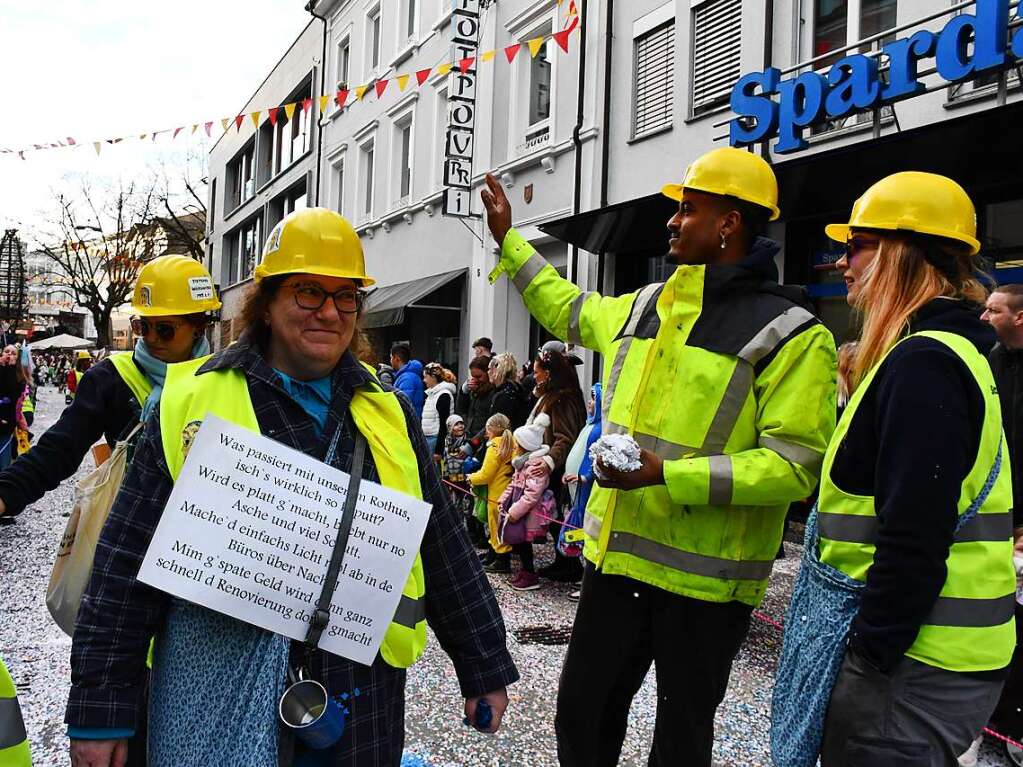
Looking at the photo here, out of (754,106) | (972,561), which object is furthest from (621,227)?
(972,561)

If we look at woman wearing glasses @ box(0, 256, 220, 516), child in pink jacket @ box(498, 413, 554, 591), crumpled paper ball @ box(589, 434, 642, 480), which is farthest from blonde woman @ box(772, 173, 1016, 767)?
child in pink jacket @ box(498, 413, 554, 591)

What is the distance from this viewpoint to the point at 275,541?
168 cm

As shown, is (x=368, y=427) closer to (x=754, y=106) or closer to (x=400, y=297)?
(x=754, y=106)

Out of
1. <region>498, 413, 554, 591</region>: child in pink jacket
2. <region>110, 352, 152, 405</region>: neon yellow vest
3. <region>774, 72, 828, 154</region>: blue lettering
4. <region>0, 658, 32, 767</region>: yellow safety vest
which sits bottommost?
<region>498, 413, 554, 591</region>: child in pink jacket

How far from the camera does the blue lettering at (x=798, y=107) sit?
7.19 metres

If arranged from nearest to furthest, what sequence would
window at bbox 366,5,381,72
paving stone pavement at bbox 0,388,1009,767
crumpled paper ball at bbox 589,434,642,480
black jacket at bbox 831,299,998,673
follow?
black jacket at bbox 831,299,998,673 → crumpled paper ball at bbox 589,434,642,480 → paving stone pavement at bbox 0,388,1009,767 → window at bbox 366,5,381,72

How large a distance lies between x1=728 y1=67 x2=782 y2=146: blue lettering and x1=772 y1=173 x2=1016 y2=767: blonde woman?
21.1 feet

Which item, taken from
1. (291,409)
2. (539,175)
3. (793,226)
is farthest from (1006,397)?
(539,175)

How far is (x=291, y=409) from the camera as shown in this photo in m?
1.79

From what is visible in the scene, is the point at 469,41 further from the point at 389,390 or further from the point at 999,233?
the point at 389,390

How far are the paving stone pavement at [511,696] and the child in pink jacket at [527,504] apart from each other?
358 mm

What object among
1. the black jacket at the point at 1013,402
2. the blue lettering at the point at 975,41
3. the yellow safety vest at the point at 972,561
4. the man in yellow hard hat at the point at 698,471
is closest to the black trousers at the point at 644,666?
the man in yellow hard hat at the point at 698,471

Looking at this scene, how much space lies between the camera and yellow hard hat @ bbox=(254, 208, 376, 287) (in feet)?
5.99

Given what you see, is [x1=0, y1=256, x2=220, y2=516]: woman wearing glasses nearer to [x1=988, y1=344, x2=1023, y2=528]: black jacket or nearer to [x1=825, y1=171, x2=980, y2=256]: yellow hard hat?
[x1=825, y1=171, x2=980, y2=256]: yellow hard hat
